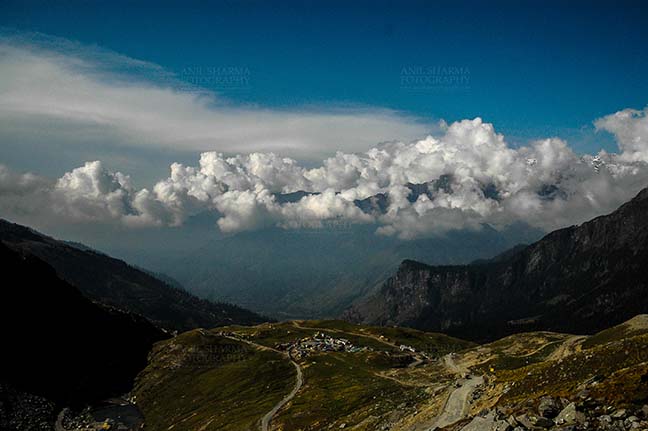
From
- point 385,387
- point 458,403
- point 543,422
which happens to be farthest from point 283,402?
point 543,422

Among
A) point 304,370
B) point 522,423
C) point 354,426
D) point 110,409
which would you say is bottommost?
point 110,409

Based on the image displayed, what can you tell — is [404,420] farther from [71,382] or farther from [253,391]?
[71,382]

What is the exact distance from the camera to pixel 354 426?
89500 millimetres

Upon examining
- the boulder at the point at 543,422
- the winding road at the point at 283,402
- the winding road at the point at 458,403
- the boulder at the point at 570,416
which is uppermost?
the boulder at the point at 570,416

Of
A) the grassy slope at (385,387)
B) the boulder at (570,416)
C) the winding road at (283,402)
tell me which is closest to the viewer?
the boulder at (570,416)

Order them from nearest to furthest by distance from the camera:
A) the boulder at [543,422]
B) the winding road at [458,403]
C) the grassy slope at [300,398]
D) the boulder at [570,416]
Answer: the boulder at [570,416], the boulder at [543,422], the winding road at [458,403], the grassy slope at [300,398]

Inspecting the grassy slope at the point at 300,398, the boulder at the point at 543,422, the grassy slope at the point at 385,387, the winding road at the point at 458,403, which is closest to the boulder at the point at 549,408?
the boulder at the point at 543,422

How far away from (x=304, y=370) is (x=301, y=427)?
81.0 meters

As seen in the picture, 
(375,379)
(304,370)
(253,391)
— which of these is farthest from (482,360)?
(253,391)

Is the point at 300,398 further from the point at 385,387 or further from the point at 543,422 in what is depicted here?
the point at 543,422

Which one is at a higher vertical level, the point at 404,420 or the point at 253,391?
the point at 404,420

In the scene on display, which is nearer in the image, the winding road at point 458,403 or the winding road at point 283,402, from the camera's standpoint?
the winding road at point 458,403

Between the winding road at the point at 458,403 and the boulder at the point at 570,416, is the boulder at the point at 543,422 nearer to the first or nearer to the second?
the boulder at the point at 570,416

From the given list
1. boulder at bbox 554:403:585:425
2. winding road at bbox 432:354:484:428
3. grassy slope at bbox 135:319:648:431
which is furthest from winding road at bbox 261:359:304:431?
boulder at bbox 554:403:585:425
